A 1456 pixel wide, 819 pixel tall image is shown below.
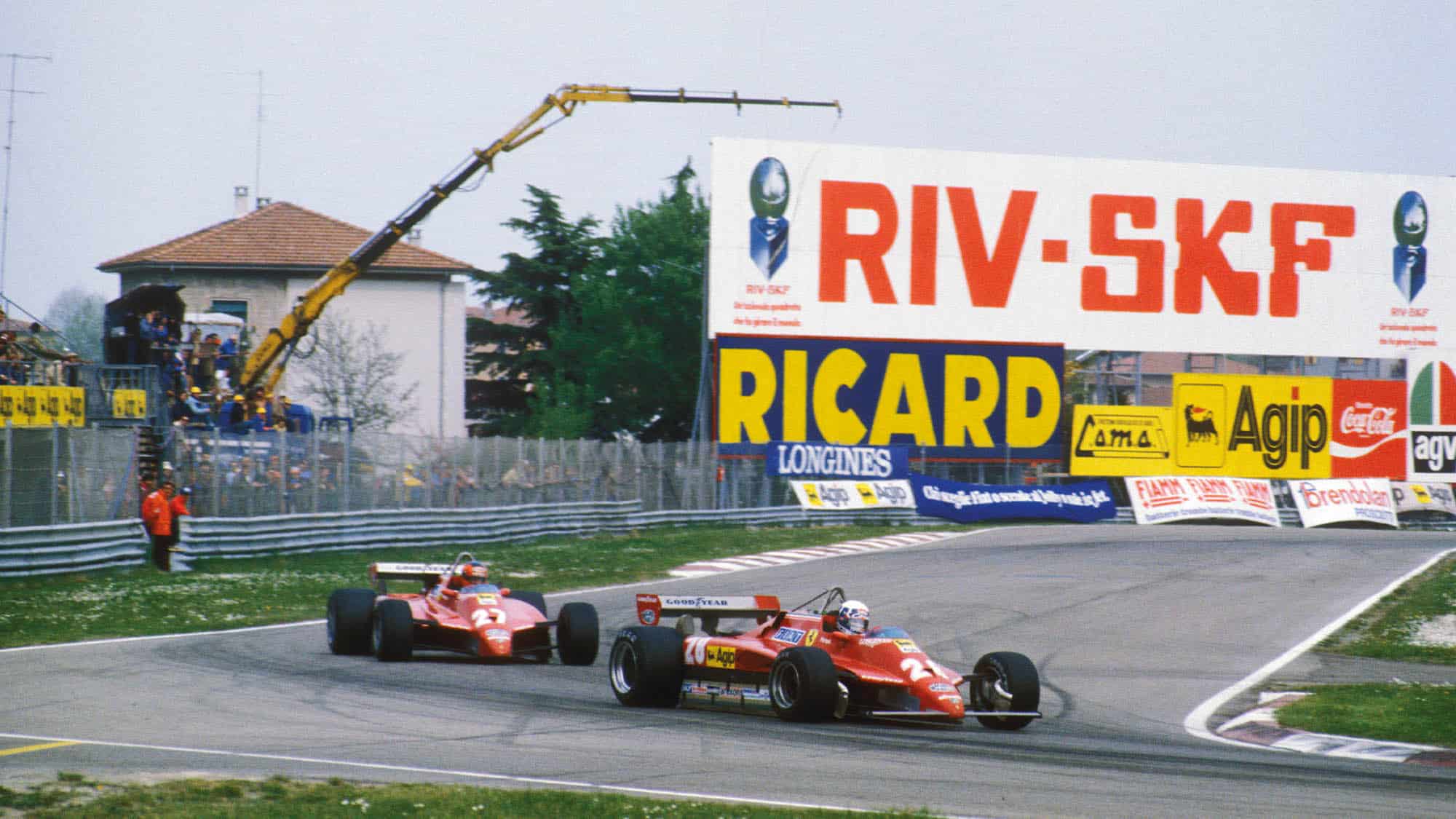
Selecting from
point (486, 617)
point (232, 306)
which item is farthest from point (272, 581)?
point (232, 306)

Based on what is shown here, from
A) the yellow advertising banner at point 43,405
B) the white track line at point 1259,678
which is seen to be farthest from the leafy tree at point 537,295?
the white track line at point 1259,678

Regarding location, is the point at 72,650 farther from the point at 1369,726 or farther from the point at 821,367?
the point at 821,367

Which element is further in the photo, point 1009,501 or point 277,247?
point 277,247

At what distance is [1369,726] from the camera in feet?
42.4

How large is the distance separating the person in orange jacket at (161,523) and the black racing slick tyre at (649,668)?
1359cm

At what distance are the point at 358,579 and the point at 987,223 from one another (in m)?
23.8

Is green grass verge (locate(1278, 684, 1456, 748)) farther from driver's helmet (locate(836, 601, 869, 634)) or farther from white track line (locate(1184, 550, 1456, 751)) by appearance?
driver's helmet (locate(836, 601, 869, 634))

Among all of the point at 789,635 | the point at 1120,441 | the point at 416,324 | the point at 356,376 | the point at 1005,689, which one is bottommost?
the point at 1005,689

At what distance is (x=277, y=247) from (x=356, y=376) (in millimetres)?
5786

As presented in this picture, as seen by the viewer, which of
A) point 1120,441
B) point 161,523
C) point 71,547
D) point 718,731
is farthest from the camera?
point 1120,441

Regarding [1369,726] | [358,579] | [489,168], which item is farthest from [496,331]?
[1369,726]

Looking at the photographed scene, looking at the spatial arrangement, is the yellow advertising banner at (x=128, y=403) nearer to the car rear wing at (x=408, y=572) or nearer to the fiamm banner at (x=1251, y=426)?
the car rear wing at (x=408, y=572)

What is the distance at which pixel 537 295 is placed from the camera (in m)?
70.8

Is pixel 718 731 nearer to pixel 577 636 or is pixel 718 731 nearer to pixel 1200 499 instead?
pixel 577 636
